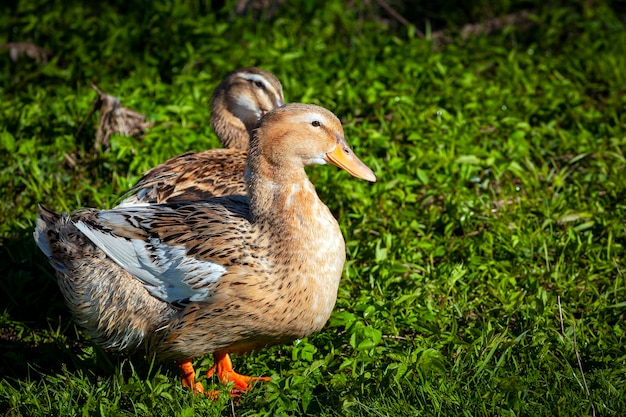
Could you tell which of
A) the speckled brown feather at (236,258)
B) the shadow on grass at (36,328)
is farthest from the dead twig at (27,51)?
the speckled brown feather at (236,258)

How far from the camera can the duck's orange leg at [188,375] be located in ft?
13.9

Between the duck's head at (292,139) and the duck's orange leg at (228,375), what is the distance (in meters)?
1.04

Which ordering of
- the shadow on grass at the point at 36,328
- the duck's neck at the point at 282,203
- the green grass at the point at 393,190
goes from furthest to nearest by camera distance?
the shadow on grass at the point at 36,328, the duck's neck at the point at 282,203, the green grass at the point at 393,190

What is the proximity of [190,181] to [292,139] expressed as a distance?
3.21 feet

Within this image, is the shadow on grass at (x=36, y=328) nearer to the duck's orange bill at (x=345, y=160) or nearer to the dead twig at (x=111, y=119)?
the dead twig at (x=111, y=119)

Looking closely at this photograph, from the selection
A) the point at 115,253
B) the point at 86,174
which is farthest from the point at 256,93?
the point at 115,253

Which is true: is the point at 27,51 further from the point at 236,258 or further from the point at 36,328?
the point at 236,258

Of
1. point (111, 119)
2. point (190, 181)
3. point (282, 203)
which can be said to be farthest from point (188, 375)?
point (111, 119)

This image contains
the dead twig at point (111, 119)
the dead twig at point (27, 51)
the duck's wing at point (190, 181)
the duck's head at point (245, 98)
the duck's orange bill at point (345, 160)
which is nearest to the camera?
the duck's orange bill at point (345, 160)

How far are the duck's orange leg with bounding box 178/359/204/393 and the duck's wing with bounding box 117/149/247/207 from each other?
934 millimetres

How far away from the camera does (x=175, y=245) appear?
4.07m

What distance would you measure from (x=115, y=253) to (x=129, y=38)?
3.71 meters

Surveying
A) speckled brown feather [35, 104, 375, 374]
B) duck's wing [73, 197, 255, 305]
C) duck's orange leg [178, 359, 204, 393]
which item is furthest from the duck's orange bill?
duck's orange leg [178, 359, 204, 393]

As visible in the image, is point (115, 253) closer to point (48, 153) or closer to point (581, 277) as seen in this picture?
point (48, 153)
